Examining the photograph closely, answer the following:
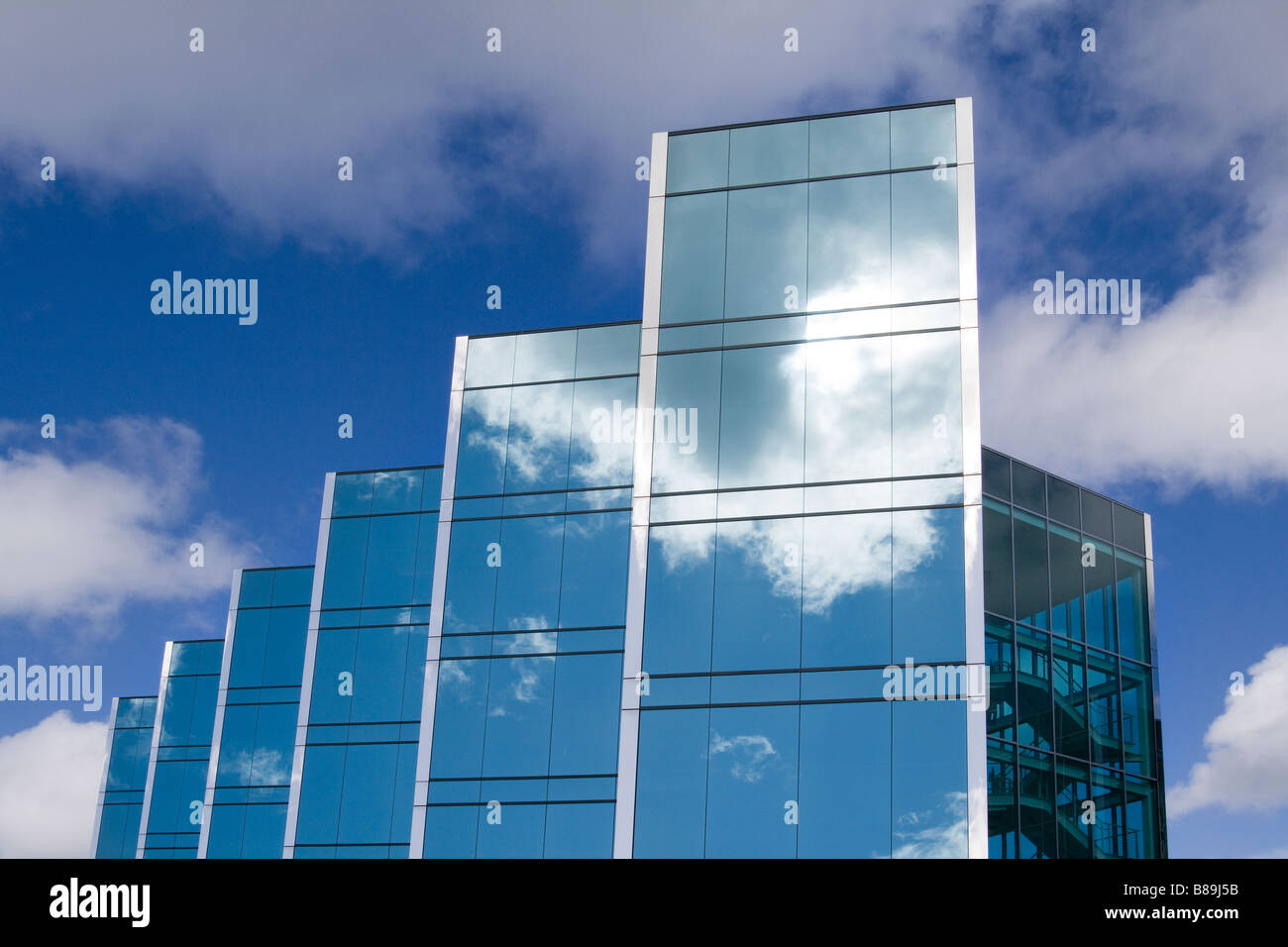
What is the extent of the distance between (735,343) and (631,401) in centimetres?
705

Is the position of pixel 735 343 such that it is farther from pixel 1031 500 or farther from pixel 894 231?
pixel 1031 500

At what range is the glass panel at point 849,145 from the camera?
25.6 meters

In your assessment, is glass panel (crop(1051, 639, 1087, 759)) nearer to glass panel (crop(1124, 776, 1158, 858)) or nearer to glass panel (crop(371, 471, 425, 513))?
glass panel (crop(1124, 776, 1158, 858))

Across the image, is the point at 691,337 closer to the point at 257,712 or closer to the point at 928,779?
the point at 928,779

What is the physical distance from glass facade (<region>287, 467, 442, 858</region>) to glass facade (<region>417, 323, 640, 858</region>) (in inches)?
403

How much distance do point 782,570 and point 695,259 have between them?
23.2 feet

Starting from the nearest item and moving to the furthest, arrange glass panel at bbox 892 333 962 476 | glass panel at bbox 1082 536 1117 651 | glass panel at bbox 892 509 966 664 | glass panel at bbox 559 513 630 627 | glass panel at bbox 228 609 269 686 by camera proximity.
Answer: glass panel at bbox 892 509 966 664
glass panel at bbox 892 333 962 476
glass panel at bbox 559 513 630 627
glass panel at bbox 1082 536 1117 651
glass panel at bbox 228 609 269 686

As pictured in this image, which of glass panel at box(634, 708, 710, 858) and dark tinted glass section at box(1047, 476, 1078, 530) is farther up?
dark tinted glass section at box(1047, 476, 1078, 530)

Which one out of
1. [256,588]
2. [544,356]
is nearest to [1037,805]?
[544,356]

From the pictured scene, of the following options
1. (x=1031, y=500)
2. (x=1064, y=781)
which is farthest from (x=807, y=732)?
(x=1031, y=500)

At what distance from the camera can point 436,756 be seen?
28953 millimetres

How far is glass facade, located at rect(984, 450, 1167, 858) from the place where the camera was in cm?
3156

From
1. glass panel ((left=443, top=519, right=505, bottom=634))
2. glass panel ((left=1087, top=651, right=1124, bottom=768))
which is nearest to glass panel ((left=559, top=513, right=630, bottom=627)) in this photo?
glass panel ((left=443, top=519, right=505, bottom=634))

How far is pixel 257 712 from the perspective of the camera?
1934 inches
